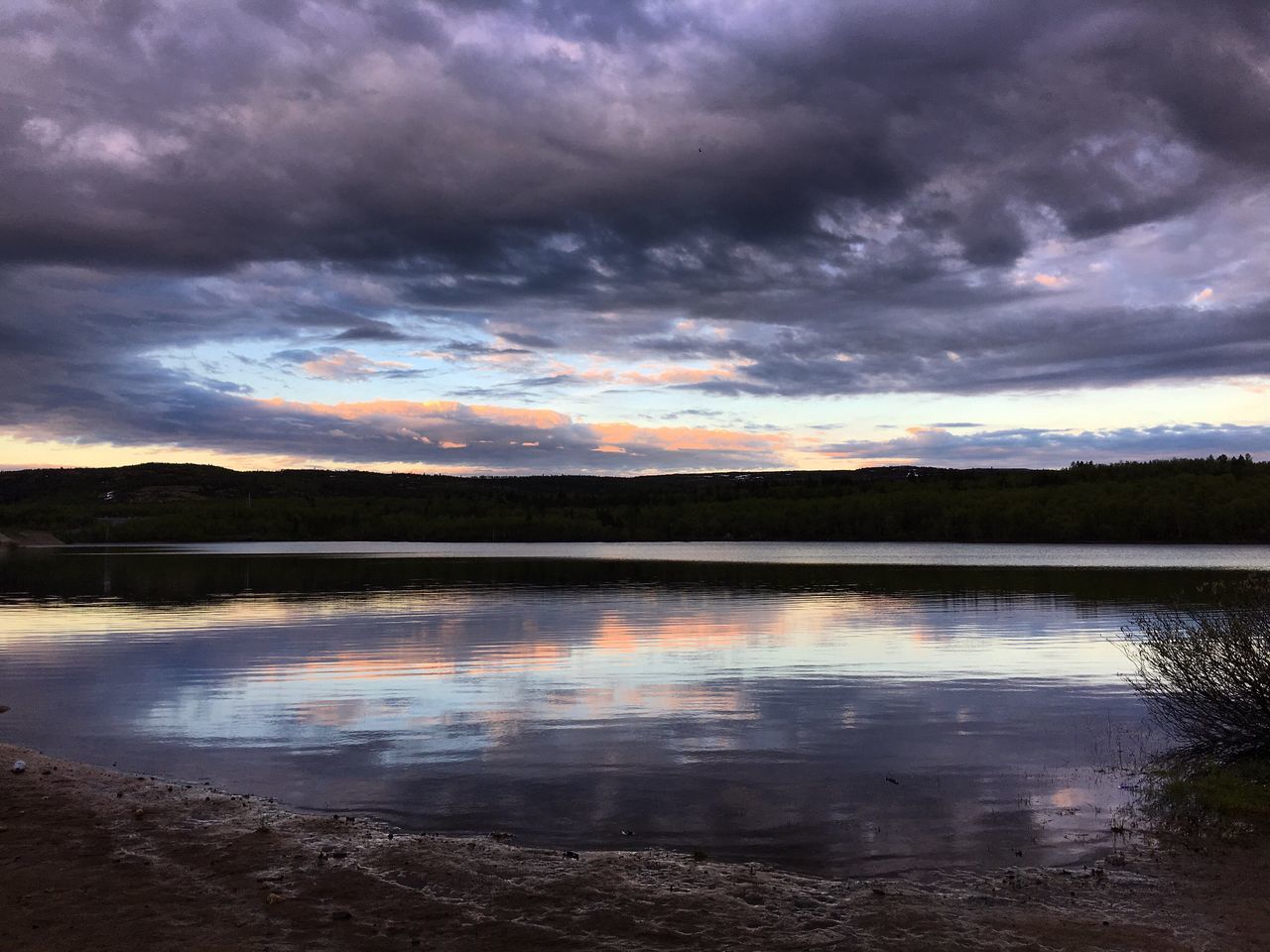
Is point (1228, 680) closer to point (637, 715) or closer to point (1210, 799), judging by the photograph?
point (1210, 799)

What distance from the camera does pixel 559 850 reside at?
11.6m

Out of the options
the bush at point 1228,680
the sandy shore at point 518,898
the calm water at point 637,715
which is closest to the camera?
the sandy shore at point 518,898

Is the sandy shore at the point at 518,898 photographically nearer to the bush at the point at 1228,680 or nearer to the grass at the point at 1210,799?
the grass at the point at 1210,799

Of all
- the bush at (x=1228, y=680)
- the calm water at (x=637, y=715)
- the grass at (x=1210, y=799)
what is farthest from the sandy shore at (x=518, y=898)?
the bush at (x=1228, y=680)

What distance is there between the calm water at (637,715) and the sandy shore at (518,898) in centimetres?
117

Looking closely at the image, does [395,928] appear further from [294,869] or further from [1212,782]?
[1212,782]

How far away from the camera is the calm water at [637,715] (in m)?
13.2

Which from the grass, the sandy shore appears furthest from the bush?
the sandy shore

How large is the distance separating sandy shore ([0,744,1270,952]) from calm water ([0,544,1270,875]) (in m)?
1.17

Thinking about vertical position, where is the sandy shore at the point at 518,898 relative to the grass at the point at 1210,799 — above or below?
above

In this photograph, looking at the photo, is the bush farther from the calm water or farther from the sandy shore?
the sandy shore

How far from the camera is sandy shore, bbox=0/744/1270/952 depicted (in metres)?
8.66

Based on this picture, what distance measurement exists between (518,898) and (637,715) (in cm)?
1155

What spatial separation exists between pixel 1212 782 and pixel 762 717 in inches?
349
